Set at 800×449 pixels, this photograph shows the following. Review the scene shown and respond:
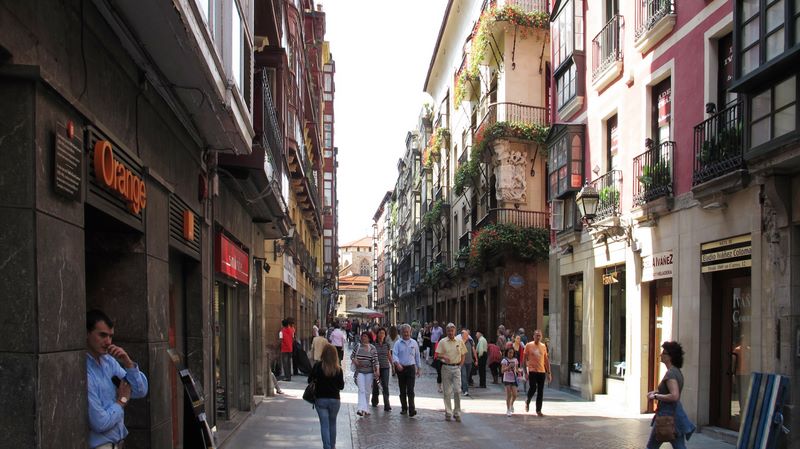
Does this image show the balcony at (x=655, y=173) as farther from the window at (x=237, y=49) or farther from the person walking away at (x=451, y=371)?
the window at (x=237, y=49)

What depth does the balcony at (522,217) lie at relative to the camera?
2722 cm

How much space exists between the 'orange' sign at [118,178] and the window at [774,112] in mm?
7863

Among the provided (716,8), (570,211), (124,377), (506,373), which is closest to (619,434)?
(506,373)

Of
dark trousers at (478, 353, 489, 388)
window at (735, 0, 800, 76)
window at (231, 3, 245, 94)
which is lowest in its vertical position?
dark trousers at (478, 353, 489, 388)

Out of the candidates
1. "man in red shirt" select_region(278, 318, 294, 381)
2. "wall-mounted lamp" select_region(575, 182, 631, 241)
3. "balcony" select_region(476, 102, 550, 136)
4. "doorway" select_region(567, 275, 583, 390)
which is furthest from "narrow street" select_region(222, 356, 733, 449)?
"balcony" select_region(476, 102, 550, 136)

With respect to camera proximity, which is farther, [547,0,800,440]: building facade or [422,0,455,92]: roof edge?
[422,0,455,92]: roof edge

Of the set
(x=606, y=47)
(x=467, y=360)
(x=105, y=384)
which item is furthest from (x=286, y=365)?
(x=105, y=384)

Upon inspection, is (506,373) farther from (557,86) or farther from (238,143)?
(557,86)

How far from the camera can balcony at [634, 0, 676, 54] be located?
14375 mm

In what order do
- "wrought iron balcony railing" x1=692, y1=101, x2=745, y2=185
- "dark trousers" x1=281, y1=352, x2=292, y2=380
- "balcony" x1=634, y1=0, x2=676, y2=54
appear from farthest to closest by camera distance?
"dark trousers" x1=281, y1=352, x2=292, y2=380 < "balcony" x1=634, y1=0, x2=676, y2=54 < "wrought iron balcony railing" x1=692, y1=101, x2=745, y2=185

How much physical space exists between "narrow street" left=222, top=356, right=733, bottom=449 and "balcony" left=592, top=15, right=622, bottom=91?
7.34m

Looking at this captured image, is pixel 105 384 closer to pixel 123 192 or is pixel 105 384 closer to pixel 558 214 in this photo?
pixel 123 192

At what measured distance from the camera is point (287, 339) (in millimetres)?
21547

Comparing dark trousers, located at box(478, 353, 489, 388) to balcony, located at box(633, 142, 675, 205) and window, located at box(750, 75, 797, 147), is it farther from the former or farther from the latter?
window, located at box(750, 75, 797, 147)
